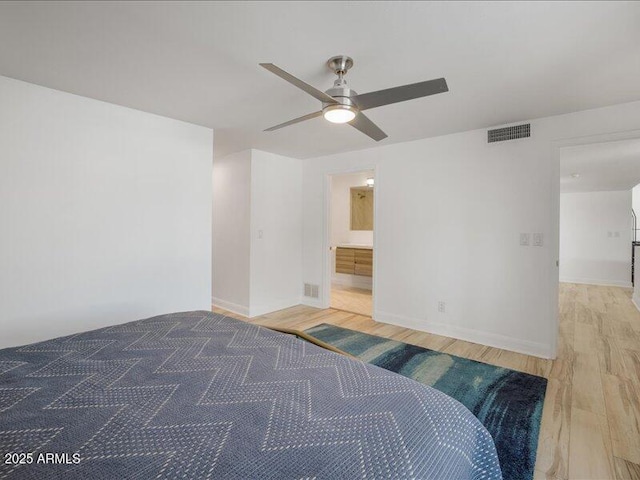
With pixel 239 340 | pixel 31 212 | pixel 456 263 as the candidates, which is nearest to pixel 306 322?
pixel 456 263

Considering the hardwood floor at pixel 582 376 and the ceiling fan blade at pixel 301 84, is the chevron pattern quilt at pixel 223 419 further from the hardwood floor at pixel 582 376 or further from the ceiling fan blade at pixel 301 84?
the ceiling fan blade at pixel 301 84

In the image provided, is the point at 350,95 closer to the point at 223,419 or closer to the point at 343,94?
the point at 343,94

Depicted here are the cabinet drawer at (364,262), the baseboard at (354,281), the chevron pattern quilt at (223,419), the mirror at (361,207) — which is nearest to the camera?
the chevron pattern quilt at (223,419)

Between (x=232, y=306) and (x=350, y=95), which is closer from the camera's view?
(x=350, y=95)

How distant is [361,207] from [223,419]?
19.6ft

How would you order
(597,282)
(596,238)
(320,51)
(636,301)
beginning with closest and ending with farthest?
1. (320,51)
2. (636,301)
3. (597,282)
4. (596,238)

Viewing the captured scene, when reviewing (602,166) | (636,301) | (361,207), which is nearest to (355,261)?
(361,207)

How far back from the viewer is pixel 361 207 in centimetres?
664

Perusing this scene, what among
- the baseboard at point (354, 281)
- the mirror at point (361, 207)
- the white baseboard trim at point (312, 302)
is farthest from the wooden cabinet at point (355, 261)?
the white baseboard trim at point (312, 302)

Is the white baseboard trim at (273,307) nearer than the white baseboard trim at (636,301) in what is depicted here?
Yes

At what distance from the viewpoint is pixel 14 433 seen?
0.85 m

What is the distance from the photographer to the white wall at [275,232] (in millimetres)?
4316

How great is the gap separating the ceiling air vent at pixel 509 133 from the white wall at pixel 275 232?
2.77 meters

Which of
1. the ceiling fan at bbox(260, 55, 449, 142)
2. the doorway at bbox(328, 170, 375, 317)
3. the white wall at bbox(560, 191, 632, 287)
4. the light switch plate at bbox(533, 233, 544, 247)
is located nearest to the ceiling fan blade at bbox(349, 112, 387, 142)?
the ceiling fan at bbox(260, 55, 449, 142)
